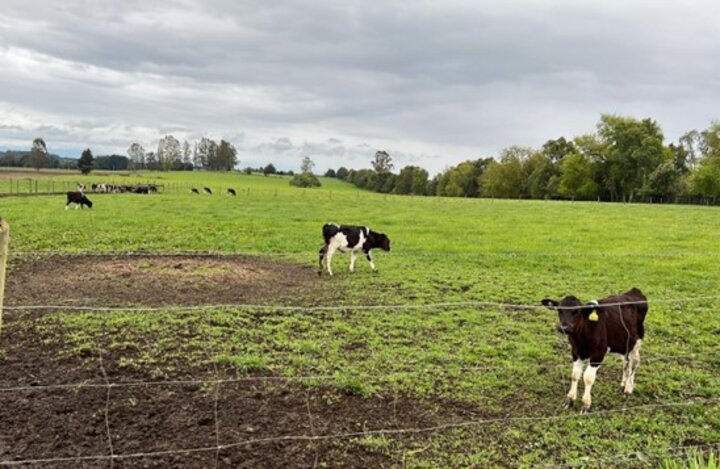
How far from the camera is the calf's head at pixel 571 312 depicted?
615cm

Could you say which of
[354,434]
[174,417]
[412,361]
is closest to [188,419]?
[174,417]

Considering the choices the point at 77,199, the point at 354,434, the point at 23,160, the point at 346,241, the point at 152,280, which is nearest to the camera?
the point at 354,434

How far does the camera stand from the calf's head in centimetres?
615

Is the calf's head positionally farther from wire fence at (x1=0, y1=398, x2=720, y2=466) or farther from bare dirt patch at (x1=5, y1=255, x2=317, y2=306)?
bare dirt patch at (x1=5, y1=255, x2=317, y2=306)

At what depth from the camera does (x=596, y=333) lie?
6.32 metres

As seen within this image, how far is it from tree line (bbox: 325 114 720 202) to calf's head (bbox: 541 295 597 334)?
223ft

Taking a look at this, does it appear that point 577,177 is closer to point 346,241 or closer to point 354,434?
point 346,241

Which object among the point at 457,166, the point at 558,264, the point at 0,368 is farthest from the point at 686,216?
the point at 457,166

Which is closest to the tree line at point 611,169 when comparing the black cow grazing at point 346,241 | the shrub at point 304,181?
the shrub at point 304,181

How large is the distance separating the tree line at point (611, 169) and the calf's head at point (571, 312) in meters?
67.9

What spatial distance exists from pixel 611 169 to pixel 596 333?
80.8m

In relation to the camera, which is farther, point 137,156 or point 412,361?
point 137,156

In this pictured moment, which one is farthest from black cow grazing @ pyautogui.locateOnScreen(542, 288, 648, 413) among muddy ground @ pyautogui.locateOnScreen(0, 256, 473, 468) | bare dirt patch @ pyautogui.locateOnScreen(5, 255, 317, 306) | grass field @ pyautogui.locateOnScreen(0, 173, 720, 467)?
bare dirt patch @ pyautogui.locateOnScreen(5, 255, 317, 306)

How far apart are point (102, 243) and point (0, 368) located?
39.4ft
